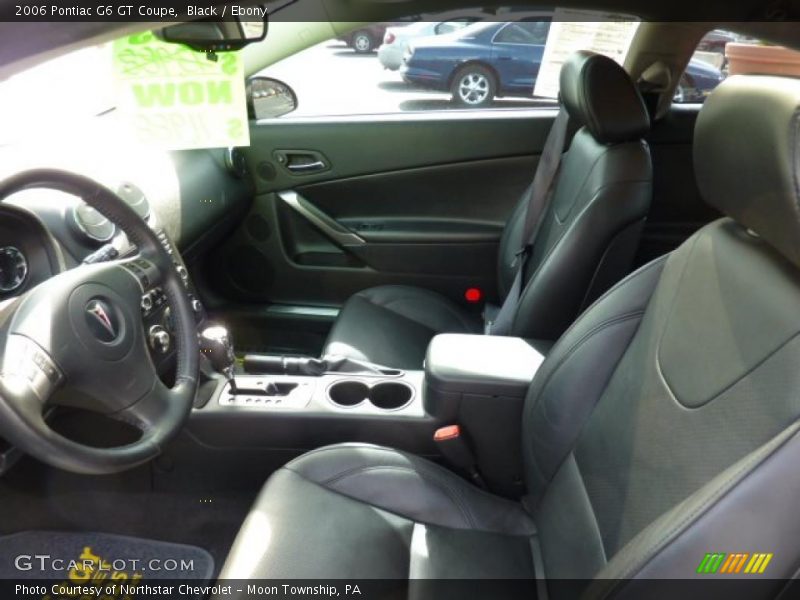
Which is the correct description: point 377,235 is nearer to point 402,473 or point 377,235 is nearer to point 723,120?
point 402,473

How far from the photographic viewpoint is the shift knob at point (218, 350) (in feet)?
4.38

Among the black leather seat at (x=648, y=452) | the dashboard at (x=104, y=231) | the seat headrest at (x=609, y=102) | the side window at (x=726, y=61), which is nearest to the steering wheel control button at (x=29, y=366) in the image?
the dashboard at (x=104, y=231)

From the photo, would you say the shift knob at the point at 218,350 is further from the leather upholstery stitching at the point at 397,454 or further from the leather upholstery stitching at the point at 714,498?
the leather upholstery stitching at the point at 714,498

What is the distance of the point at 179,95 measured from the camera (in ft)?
4.67

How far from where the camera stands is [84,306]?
1.03 metres

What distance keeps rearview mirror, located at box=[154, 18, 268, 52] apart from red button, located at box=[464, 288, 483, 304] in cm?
107

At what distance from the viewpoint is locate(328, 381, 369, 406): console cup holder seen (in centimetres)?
137

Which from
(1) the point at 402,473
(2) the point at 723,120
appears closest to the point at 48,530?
(1) the point at 402,473

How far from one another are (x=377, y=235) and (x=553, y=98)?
74 centimetres

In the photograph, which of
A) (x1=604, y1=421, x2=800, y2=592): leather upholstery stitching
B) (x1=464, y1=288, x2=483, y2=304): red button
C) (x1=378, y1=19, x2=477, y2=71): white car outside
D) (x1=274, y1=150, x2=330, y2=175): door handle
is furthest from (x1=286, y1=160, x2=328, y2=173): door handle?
(x1=604, y1=421, x2=800, y2=592): leather upholstery stitching

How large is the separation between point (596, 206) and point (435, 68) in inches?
47.2

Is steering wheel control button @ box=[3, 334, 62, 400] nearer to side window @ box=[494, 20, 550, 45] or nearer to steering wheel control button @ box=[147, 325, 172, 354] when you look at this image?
steering wheel control button @ box=[147, 325, 172, 354]

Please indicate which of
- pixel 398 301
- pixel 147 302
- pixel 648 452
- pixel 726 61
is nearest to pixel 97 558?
pixel 147 302

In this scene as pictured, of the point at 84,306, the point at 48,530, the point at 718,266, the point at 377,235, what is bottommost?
the point at 48,530
